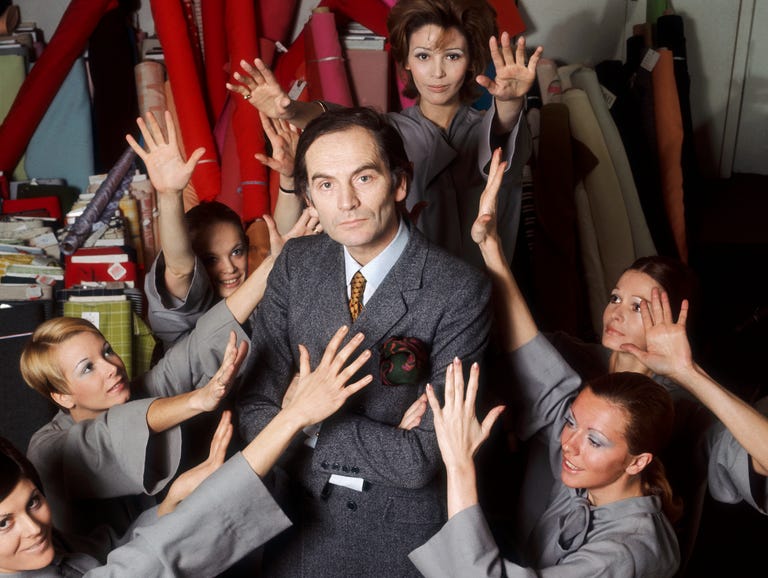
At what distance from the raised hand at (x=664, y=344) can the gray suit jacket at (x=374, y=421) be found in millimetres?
424

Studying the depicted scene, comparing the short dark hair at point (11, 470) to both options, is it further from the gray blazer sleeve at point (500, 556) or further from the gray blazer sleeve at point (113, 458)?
the gray blazer sleeve at point (500, 556)

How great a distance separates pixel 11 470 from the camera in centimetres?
157

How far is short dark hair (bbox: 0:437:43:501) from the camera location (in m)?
1.56

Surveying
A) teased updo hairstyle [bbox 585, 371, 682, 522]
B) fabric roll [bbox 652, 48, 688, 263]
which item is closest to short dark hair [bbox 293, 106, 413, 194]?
teased updo hairstyle [bbox 585, 371, 682, 522]

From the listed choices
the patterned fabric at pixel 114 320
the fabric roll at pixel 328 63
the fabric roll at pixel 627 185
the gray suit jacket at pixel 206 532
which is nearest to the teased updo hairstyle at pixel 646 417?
the gray suit jacket at pixel 206 532

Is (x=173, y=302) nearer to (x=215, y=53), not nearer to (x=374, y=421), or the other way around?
(x=374, y=421)

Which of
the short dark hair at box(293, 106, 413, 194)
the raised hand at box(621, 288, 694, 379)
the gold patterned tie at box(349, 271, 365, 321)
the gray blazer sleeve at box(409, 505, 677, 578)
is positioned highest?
the short dark hair at box(293, 106, 413, 194)

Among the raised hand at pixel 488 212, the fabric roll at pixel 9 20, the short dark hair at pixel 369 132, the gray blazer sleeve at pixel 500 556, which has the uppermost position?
the fabric roll at pixel 9 20

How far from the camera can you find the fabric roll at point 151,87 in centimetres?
358

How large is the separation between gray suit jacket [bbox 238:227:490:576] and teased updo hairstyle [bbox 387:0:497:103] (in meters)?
0.91

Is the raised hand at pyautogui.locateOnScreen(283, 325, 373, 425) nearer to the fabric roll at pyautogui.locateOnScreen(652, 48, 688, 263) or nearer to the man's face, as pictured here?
the man's face

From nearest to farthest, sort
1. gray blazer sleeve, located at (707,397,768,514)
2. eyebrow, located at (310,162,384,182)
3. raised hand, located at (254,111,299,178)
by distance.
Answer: eyebrow, located at (310,162,384,182) < gray blazer sleeve, located at (707,397,768,514) < raised hand, located at (254,111,299,178)

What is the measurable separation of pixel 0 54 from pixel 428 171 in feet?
7.54

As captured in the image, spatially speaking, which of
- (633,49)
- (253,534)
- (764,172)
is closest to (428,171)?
(253,534)
